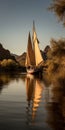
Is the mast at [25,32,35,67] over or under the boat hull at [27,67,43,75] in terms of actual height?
over

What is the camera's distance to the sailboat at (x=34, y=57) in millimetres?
115875

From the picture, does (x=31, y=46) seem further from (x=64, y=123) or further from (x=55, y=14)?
(x=64, y=123)

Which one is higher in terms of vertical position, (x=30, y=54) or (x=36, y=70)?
(x=30, y=54)

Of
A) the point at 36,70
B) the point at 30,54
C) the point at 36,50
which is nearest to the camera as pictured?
the point at 36,70

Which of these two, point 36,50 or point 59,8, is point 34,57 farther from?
point 59,8

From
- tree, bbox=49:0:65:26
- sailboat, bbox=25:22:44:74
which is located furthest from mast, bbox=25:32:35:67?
tree, bbox=49:0:65:26

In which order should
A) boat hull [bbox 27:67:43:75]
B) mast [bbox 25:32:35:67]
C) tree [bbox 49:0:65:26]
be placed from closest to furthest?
tree [bbox 49:0:65:26] → boat hull [bbox 27:67:43:75] → mast [bbox 25:32:35:67]

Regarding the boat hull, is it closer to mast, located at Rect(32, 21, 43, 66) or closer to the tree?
mast, located at Rect(32, 21, 43, 66)

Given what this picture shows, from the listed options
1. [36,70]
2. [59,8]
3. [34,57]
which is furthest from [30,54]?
[59,8]

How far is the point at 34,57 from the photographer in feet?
392

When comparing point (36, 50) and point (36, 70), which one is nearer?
point (36, 70)

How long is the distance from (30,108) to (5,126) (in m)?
6.90

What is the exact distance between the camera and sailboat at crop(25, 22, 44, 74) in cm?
11588

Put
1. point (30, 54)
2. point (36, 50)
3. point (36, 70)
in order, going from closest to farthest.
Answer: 1. point (36, 70)
2. point (36, 50)
3. point (30, 54)
